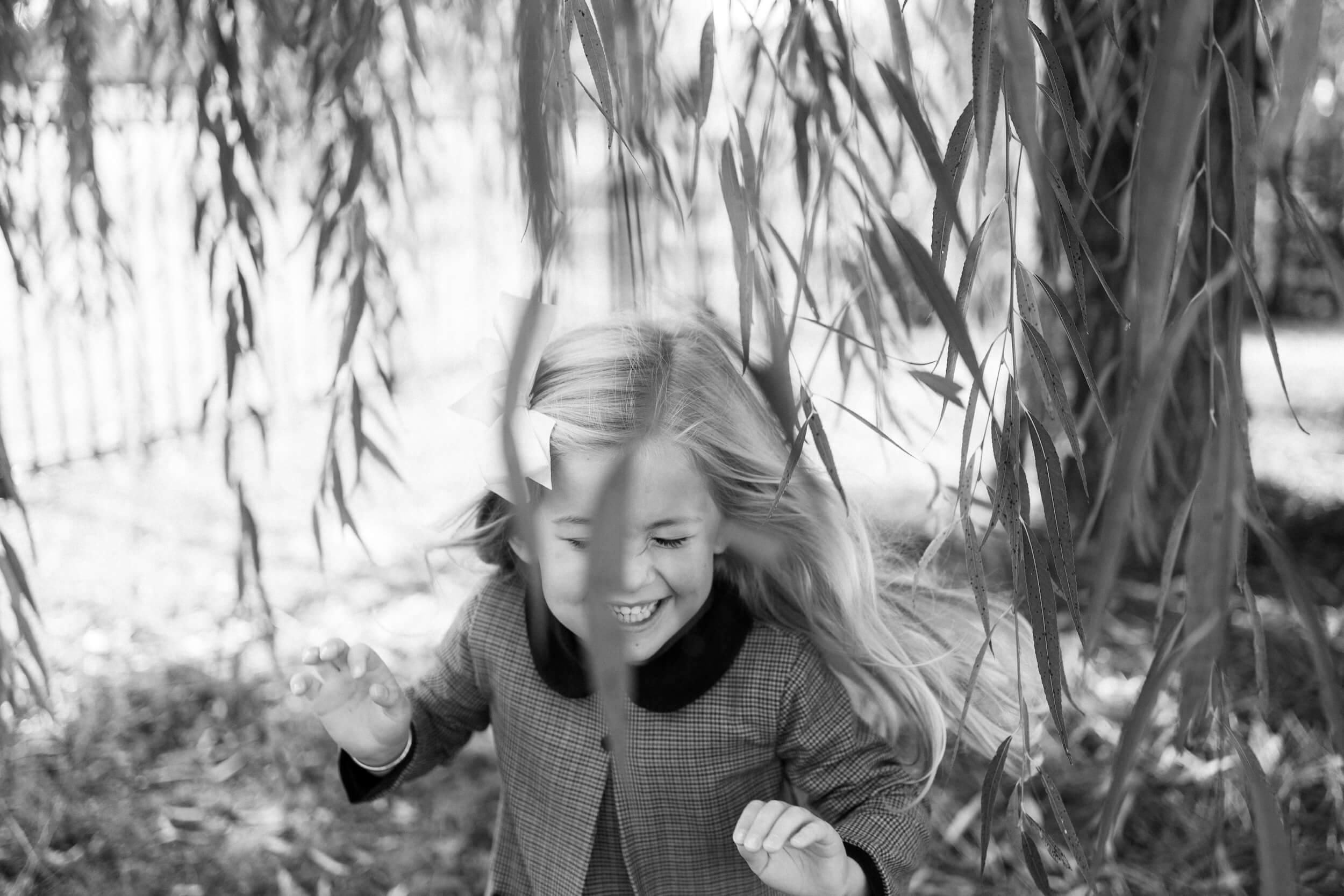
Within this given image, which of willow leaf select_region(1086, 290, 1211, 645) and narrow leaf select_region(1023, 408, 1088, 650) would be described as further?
narrow leaf select_region(1023, 408, 1088, 650)

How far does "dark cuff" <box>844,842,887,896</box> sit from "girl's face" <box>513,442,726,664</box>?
0.26 m

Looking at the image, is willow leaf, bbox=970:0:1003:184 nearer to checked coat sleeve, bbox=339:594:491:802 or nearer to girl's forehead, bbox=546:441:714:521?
girl's forehead, bbox=546:441:714:521

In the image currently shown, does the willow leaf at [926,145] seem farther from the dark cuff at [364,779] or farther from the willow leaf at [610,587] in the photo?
the dark cuff at [364,779]

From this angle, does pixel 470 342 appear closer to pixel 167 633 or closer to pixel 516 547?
pixel 167 633

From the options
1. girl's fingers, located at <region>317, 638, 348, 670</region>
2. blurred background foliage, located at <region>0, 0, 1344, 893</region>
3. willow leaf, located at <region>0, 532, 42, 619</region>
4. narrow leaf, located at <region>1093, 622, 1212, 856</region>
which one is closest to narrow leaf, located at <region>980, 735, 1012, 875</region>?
blurred background foliage, located at <region>0, 0, 1344, 893</region>

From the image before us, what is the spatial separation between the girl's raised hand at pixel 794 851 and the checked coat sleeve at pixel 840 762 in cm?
9

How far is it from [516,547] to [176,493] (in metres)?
2.55

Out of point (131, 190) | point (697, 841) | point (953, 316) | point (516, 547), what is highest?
point (953, 316)

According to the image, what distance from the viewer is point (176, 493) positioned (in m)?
3.46

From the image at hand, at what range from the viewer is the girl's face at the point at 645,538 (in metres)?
1.03

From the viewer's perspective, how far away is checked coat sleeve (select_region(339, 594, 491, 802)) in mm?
1281

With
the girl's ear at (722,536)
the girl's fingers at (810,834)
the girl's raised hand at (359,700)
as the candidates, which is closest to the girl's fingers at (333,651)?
the girl's raised hand at (359,700)

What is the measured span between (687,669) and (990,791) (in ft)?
1.37

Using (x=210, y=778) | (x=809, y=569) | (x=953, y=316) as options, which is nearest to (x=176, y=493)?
(x=210, y=778)
